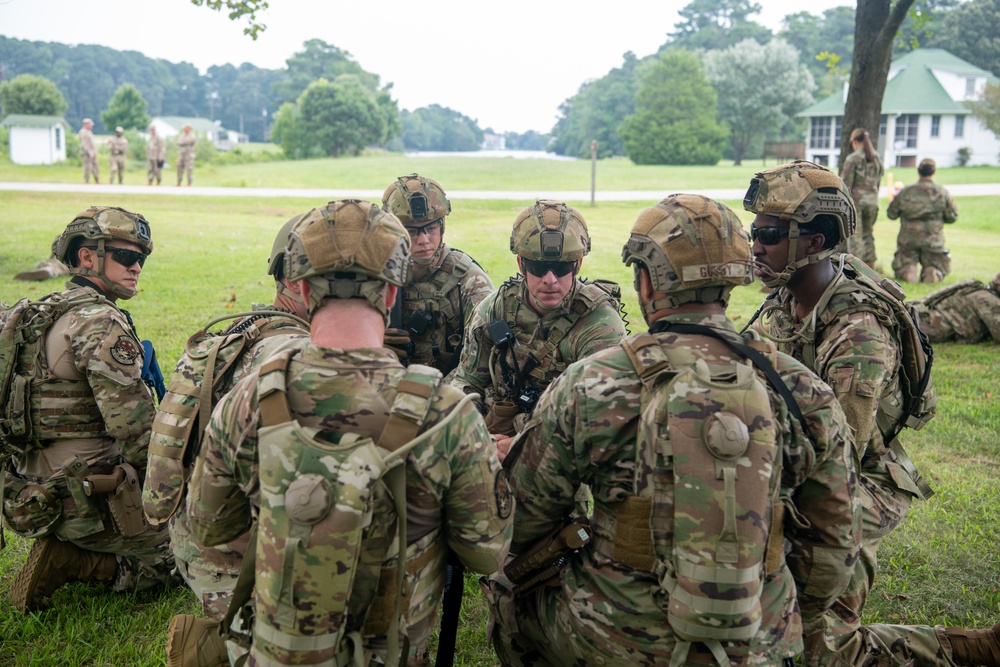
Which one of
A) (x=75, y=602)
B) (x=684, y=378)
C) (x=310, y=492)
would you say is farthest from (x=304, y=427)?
(x=75, y=602)

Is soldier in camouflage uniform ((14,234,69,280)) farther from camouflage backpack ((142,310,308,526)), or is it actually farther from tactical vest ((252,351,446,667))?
tactical vest ((252,351,446,667))

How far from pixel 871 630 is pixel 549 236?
2.72 metres

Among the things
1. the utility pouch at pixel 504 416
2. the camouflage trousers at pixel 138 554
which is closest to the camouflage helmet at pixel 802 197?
the utility pouch at pixel 504 416

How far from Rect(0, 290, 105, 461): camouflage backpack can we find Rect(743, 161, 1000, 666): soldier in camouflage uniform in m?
3.89

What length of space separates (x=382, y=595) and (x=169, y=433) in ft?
4.79

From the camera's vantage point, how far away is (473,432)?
9.75 ft

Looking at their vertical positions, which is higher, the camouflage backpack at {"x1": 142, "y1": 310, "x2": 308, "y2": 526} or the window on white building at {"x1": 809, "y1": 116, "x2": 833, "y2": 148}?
the window on white building at {"x1": 809, "y1": 116, "x2": 833, "y2": 148}

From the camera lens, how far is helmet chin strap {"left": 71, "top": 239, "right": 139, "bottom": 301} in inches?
197

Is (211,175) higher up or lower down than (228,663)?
higher up

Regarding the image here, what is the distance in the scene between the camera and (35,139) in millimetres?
54594

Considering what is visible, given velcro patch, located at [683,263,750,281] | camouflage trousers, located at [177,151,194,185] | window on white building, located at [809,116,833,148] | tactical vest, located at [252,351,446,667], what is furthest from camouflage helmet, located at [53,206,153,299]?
window on white building, located at [809,116,833,148]

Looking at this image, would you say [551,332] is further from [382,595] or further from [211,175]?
[211,175]

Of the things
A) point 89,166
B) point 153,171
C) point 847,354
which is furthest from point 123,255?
point 89,166

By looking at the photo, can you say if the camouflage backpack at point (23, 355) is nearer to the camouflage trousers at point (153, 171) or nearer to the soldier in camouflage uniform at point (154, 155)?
the soldier in camouflage uniform at point (154, 155)
